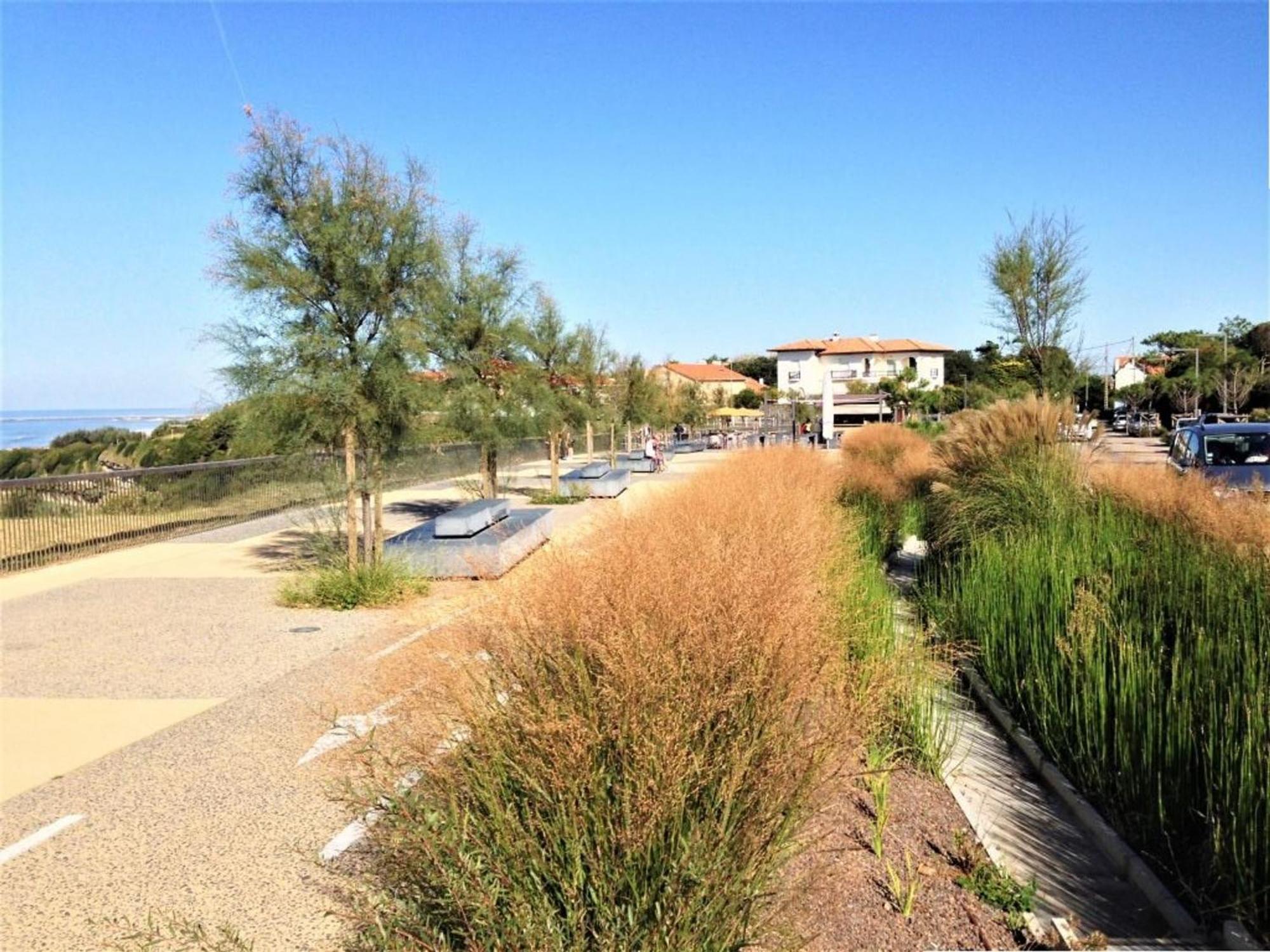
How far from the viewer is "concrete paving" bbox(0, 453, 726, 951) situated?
3797 mm

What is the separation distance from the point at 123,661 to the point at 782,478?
679 centimetres

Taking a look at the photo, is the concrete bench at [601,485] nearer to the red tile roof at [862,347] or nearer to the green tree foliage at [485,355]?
the green tree foliage at [485,355]

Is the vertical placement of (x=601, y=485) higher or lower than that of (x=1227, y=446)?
lower

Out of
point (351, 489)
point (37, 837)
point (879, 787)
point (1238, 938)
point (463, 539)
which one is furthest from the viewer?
point (463, 539)

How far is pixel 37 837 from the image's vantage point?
4.67 m

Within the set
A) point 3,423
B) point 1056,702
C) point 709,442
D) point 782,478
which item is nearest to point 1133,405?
→ point 709,442

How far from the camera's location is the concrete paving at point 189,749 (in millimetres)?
3797

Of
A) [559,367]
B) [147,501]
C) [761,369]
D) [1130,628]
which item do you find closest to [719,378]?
[761,369]

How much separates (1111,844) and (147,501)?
53.6ft

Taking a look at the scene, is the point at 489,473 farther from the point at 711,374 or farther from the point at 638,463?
the point at 711,374

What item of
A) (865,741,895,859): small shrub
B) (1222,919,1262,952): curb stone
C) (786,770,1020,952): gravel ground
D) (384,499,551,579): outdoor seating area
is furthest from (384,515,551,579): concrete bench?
(1222,919,1262,952): curb stone

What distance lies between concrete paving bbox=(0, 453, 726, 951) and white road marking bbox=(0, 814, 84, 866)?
13 millimetres

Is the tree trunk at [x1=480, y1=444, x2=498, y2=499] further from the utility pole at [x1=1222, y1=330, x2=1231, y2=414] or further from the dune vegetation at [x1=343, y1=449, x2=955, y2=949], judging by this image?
the utility pole at [x1=1222, y1=330, x2=1231, y2=414]

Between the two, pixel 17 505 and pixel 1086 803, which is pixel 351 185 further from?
pixel 1086 803
